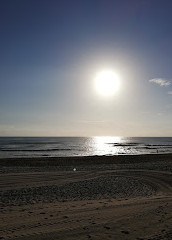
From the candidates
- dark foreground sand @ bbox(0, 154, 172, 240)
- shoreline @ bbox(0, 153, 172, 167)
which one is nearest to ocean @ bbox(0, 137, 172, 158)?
shoreline @ bbox(0, 153, 172, 167)

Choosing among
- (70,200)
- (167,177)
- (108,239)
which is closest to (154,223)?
(108,239)

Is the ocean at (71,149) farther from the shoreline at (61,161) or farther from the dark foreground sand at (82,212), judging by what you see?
the dark foreground sand at (82,212)

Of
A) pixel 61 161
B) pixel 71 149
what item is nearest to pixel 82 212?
pixel 61 161

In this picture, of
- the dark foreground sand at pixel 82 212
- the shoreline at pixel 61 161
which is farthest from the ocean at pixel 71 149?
the dark foreground sand at pixel 82 212

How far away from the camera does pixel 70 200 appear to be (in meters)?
10.8

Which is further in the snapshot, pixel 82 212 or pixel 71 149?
pixel 71 149

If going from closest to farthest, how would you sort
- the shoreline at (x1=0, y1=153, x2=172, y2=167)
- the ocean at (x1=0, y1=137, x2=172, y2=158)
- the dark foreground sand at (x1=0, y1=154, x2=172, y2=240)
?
1. the dark foreground sand at (x1=0, y1=154, x2=172, y2=240)
2. the shoreline at (x1=0, y1=153, x2=172, y2=167)
3. the ocean at (x1=0, y1=137, x2=172, y2=158)

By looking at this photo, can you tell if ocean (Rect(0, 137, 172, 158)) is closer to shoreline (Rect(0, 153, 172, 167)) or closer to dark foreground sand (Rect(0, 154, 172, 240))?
shoreline (Rect(0, 153, 172, 167))

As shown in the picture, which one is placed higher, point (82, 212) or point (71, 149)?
point (82, 212)

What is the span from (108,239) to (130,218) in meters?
2.05

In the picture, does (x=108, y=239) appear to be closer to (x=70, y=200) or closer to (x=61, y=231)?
(x=61, y=231)

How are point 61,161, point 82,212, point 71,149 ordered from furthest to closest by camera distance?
point 71,149, point 61,161, point 82,212

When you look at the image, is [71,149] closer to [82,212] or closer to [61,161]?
[61,161]

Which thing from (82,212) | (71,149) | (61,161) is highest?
(82,212)
